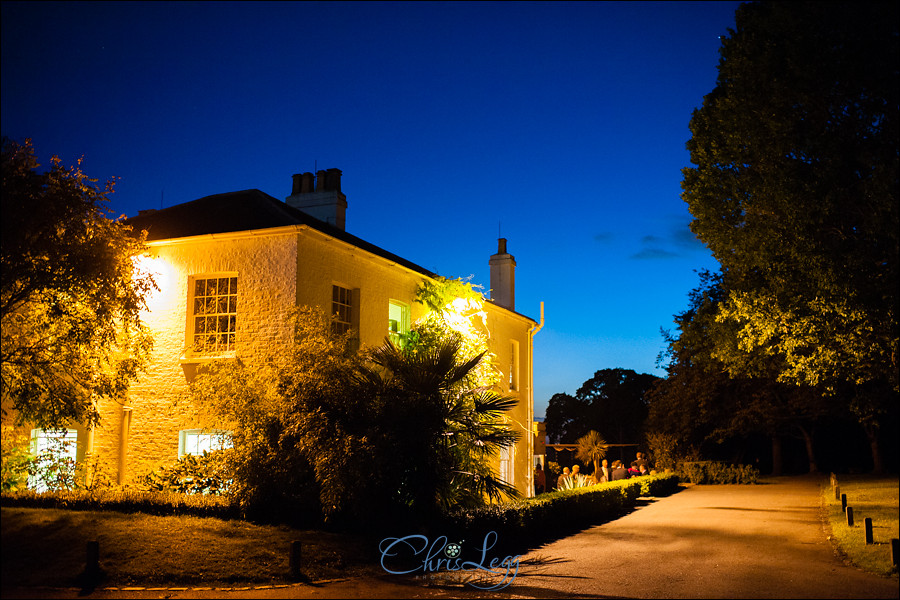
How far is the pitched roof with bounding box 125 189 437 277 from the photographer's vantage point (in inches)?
665

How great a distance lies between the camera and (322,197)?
73.1 feet

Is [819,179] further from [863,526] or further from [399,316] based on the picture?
[399,316]

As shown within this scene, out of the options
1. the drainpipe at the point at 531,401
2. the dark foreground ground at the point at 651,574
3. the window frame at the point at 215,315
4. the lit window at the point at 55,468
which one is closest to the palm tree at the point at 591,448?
the drainpipe at the point at 531,401

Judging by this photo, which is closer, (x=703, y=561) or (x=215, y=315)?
(x=703, y=561)

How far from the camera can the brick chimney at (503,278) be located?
2745 cm

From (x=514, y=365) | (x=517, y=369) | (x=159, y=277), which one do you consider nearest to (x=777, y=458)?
(x=517, y=369)

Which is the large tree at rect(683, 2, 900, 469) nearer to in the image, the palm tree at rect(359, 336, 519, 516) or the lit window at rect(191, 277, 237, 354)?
the palm tree at rect(359, 336, 519, 516)

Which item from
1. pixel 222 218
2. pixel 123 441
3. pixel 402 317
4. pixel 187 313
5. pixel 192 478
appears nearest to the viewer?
pixel 192 478

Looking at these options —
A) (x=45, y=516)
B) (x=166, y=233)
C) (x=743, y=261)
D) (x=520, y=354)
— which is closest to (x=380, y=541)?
(x=45, y=516)

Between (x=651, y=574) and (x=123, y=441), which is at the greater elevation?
(x=123, y=441)

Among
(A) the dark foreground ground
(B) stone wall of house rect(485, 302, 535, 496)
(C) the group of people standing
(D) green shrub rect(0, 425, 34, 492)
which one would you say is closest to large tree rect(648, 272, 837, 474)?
(C) the group of people standing

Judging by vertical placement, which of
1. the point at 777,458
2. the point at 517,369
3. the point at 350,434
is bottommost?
the point at 777,458

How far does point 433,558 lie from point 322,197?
12991 mm

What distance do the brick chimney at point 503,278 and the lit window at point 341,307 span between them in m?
10.3
